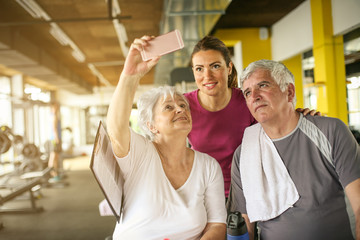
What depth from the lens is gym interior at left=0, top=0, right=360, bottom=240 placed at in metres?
4.28

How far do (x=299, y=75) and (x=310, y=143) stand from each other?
5.19 m

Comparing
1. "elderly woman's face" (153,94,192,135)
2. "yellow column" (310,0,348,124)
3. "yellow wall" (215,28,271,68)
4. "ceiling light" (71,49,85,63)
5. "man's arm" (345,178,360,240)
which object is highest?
"ceiling light" (71,49,85,63)

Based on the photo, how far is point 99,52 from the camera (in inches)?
332

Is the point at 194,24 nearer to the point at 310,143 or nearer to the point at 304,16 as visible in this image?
the point at 304,16

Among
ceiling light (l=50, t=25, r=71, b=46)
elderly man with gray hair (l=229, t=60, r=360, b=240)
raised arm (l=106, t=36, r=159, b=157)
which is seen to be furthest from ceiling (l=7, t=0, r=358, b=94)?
raised arm (l=106, t=36, r=159, b=157)

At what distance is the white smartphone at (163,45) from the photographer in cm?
101

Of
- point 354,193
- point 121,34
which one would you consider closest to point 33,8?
point 121,34

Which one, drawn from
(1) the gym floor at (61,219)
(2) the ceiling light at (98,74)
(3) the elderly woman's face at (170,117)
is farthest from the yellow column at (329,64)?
(2) the ceiling light at (98,74)

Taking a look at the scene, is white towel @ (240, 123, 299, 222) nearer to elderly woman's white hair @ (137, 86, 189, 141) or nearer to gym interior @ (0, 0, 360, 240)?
elderly woman's white hair @ (137, 86, 189, 141)

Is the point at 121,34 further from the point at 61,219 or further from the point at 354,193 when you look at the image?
the point at 354,193

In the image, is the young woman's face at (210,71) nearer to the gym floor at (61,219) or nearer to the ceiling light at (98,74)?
the gym floor at (61,219)

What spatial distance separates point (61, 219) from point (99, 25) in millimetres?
4227

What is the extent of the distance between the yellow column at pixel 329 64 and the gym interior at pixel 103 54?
2 cm

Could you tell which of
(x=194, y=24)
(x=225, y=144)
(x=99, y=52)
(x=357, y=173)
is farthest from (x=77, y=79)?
(x=357, y=173)
